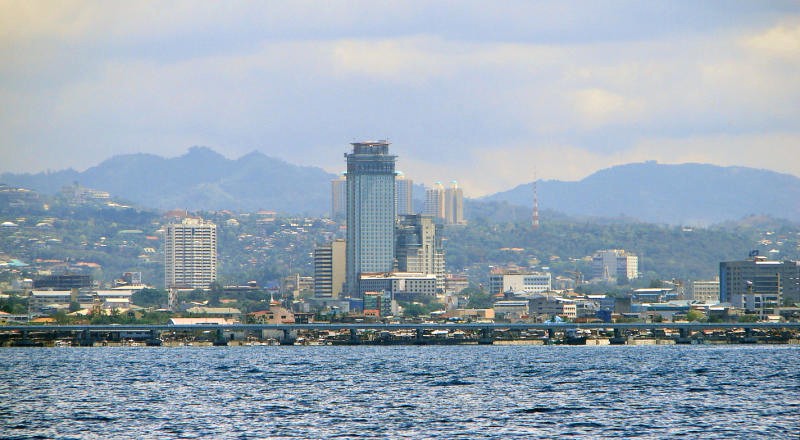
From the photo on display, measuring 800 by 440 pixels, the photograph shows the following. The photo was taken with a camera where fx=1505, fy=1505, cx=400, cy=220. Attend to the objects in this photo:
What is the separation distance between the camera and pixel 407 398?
10812 centimetres

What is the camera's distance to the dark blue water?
281 ft

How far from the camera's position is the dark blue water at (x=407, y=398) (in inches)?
3369

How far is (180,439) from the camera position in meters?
80.8

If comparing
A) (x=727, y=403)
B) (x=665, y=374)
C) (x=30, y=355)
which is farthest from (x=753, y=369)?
(x=30, y=355)

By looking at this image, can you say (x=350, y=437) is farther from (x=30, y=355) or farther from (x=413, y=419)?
(x=30, y=355)

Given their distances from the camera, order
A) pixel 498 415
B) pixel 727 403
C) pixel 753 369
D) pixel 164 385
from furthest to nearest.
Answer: pixel 753 369 → pixel 164 385 → pixel 727 403 → pixel 498 415

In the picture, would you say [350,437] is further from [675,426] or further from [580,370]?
[580,370]

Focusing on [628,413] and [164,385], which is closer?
[628,413]

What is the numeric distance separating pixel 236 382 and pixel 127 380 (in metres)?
10.6

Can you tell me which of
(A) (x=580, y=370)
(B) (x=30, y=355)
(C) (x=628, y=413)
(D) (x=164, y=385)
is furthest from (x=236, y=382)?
(B) (x=30, y=355)

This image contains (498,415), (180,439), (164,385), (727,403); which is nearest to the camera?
(180,439)

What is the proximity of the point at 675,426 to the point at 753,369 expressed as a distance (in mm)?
60170

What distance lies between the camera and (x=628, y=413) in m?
94.3

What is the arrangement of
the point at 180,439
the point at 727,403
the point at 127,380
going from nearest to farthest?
1. the point at 180,439
2. the point at 727,403
3. the point at 127,380
